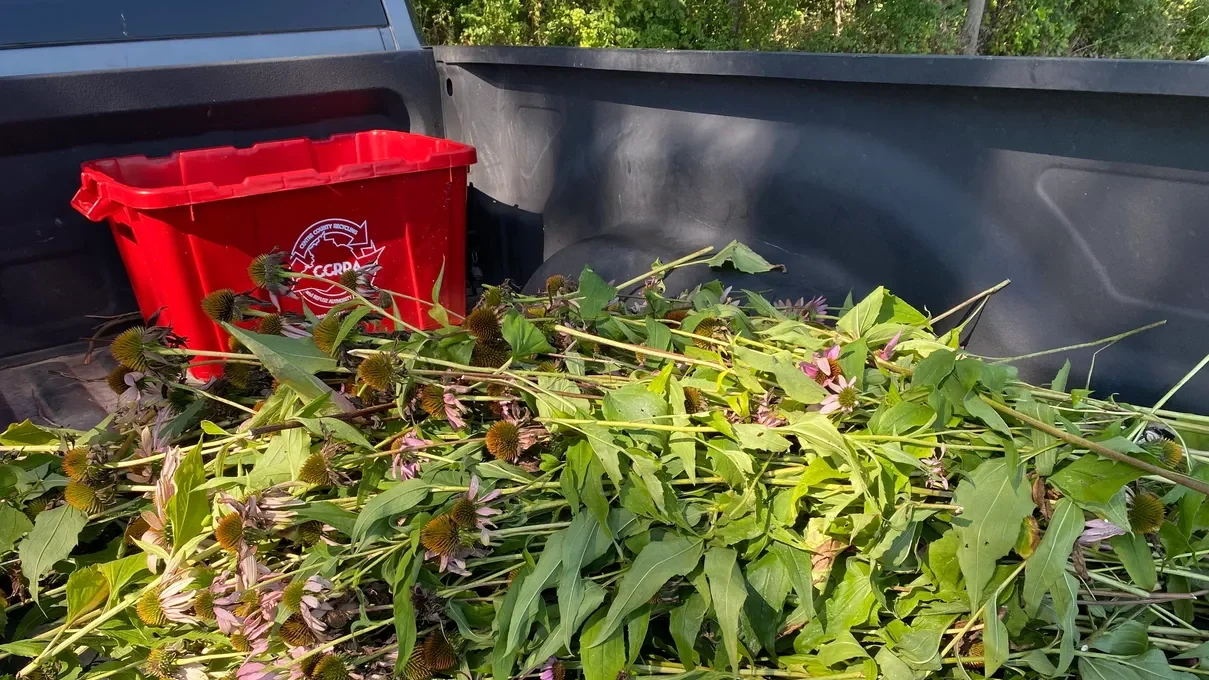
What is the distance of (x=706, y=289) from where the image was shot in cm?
154

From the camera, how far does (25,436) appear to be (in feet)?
4.08

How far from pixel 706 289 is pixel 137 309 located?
139 centimetres

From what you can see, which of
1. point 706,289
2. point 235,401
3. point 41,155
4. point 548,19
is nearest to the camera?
point 235,401

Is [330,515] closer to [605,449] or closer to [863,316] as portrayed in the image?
[605,449]

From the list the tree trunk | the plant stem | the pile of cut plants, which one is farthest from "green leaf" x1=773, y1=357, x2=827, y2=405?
the tree trunk

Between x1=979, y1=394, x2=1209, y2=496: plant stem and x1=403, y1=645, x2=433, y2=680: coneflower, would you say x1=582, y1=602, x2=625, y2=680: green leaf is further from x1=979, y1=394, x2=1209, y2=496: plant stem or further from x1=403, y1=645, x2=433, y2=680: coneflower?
x1=979, y1=394, x2=1209, y2=496: plant stem

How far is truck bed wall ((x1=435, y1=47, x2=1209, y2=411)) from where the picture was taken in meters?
1.19

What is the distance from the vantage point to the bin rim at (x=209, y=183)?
1564mm

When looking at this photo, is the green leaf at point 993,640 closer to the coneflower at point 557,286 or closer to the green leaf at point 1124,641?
the green leaf at point 1124,641

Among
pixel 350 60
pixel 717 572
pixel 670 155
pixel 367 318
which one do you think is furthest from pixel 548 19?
pixel 717 572

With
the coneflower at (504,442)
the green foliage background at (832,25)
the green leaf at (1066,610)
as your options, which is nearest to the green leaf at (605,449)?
the coneflower at (504,442)

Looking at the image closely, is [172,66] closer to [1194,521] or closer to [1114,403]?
[1114,403]

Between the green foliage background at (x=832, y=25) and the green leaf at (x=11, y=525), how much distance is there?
571cm

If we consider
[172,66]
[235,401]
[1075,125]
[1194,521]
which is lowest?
[1194,521]
